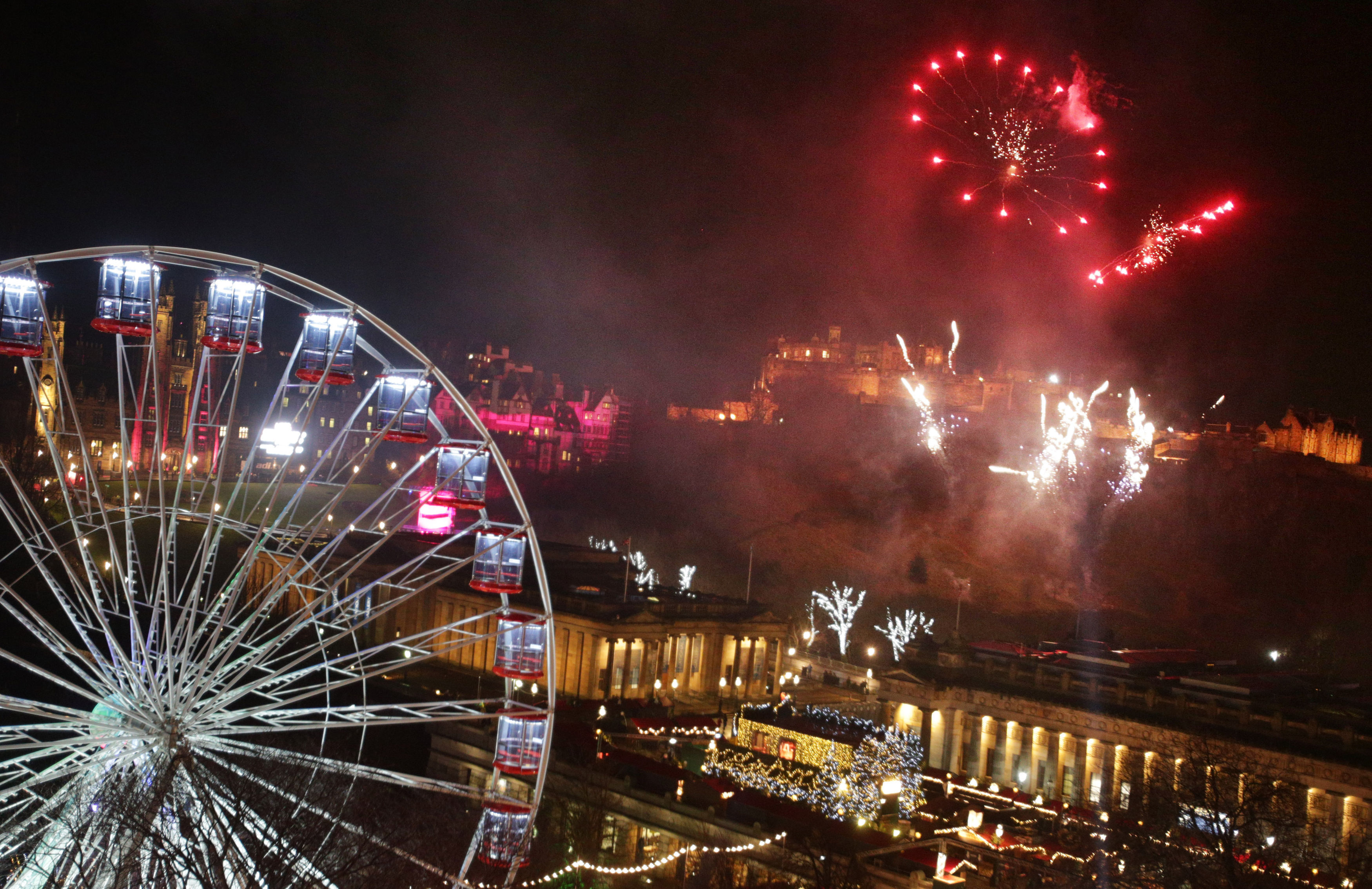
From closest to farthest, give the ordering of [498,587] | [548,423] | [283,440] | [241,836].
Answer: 1. [241,836]
2. [498,587]
3. [283,440]
4. [548,423]

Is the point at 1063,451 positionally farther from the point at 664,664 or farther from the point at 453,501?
the point at 453,501

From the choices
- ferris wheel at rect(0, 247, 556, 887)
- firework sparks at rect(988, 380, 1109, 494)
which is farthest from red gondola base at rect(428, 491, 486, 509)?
firework sparks at rect(988, 380, 1109, 494)

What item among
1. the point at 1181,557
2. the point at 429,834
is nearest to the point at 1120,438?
the point at 1181,557

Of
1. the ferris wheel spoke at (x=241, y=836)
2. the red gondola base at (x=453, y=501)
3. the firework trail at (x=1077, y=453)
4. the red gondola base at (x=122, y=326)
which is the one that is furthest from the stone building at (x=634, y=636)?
the firework trail at (x=1077, y=453)

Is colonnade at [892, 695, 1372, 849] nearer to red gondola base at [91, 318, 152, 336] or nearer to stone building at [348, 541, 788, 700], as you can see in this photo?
stone building at [348, 541, 788, 700]

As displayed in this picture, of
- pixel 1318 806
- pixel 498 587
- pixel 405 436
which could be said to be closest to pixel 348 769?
pixel 498 587

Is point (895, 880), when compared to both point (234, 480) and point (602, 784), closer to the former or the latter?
point (602, 784)

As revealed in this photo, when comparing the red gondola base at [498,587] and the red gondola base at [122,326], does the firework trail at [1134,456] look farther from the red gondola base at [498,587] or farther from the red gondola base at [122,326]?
the red gondola base at [122,326]
